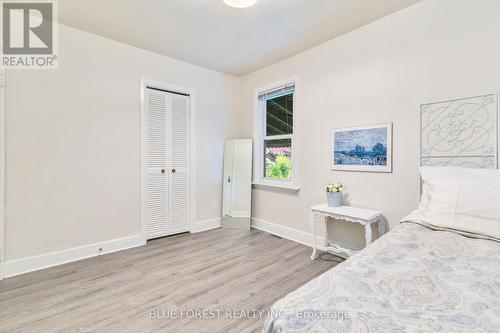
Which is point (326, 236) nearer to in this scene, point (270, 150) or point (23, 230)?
point (270, 150)

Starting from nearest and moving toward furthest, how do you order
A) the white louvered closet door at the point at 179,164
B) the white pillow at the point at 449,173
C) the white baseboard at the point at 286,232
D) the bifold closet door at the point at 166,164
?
the white pillow at the point at 449,173 → the white baseboard at the point at 286,232 → the bifold closet door at the point at 166,164 → the white louvered closet door at the point at 179,164

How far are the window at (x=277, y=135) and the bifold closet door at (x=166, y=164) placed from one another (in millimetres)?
1233

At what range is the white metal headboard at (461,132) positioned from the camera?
1735 millimetres

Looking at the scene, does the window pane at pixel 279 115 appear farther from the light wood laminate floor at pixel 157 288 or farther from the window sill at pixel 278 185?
the light wood laminate floor at pixel 157 288

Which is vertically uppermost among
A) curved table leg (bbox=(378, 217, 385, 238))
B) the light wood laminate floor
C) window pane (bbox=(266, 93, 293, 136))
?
window pane (bbox=(266, 93, 293, 136))

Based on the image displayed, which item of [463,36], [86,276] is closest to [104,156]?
[86,276]

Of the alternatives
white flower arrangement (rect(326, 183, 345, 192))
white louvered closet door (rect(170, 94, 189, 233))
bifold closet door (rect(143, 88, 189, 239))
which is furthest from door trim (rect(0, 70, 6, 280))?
white flower arrangement (rect(326, 183, 345, 192))

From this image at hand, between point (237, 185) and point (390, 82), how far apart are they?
254 centimetres

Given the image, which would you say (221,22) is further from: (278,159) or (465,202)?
(465,202)

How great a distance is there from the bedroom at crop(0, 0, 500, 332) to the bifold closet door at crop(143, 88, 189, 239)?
68 mm

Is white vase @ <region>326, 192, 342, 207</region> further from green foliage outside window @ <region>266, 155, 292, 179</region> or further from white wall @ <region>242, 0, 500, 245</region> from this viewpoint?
green foliage outside window @ <region>266, 155, 292, 179</region>

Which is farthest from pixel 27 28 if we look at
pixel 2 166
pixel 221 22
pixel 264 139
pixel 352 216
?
pixel 352 216

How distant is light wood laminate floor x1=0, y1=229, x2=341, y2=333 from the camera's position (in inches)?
62.6

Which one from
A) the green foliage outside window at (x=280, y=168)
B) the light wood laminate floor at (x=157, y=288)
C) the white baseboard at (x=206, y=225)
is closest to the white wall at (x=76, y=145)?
the light wood laminate floor at (x=157, y=288)
